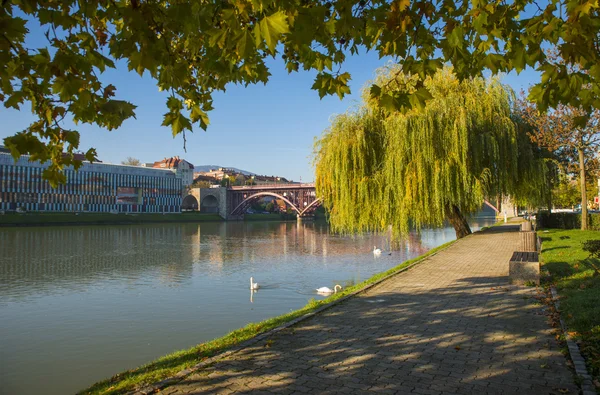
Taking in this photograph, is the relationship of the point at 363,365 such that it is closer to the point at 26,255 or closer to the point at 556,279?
the point at 556,279

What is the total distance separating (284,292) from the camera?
52.9 feet

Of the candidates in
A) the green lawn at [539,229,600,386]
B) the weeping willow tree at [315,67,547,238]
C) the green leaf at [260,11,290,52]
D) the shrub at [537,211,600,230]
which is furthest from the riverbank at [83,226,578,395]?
the shrub at [537,211,600,230]

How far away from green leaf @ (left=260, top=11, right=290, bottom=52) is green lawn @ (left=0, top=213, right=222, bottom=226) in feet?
233

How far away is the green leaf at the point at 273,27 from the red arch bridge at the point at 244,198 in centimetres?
7271

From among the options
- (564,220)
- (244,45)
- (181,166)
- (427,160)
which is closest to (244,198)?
(181,166)

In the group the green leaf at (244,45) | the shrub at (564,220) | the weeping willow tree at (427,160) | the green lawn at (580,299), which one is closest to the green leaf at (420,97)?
the green leaf at (244,45)

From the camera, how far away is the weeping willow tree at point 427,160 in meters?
17.8

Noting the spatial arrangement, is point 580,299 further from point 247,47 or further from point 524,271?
point 247,47

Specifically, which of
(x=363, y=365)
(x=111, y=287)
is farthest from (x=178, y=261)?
(x=363, y=365)

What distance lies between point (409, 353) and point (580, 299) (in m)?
3.85

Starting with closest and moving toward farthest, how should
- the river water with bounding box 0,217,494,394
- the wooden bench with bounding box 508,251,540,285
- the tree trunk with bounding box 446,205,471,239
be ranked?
1. the river water with bounding box 0,217,494,394
2. the wooden bench with bounding box 508,251,540,285
3. the tree trunk with bounding box 446,205,471,239

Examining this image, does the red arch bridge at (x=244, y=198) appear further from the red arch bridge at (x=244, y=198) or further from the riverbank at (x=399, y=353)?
the riverbank at (x=399, y=353)

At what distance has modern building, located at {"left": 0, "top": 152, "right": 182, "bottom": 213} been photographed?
9244 centimetres

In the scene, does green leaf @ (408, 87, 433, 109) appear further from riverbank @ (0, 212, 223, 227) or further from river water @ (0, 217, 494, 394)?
riverbank @ (0, 212, 223, 227)
